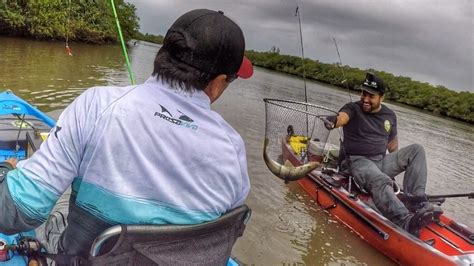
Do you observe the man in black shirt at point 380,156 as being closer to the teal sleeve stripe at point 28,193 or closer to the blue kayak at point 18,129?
the blue kayak at point 18,129

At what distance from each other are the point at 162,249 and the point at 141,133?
1.40ft

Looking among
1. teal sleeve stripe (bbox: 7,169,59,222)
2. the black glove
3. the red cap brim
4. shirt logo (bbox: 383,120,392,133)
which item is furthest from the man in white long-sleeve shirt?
shirt logo (bbox: 383,120,392,133)

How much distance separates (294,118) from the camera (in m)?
5.92

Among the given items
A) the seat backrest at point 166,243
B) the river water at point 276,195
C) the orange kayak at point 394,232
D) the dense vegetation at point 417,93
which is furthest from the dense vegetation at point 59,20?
the seat backrest at point 166,243

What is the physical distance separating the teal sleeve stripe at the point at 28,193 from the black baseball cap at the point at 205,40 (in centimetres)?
67

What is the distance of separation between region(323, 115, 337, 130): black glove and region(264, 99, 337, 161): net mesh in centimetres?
5

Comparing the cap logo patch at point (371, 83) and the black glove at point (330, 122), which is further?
the cap logo patch at point (371, 83)

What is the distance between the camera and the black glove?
5703 mm

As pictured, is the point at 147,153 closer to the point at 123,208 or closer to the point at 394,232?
the point at 123,208

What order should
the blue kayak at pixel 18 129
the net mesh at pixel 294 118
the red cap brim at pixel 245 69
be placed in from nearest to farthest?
the red cap brim at pixel 245 69, the blue kayak at pixel 18 129, the net mesh at pixel 294 118

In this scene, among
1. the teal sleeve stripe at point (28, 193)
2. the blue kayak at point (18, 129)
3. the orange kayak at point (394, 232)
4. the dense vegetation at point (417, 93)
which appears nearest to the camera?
the teal sleeve stripe at point (28, 193)

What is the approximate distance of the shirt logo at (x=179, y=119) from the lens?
142 cm

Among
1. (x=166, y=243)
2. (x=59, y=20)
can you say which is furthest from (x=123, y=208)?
(x=59, y=20)

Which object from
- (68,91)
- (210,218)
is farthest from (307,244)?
(68,91)
